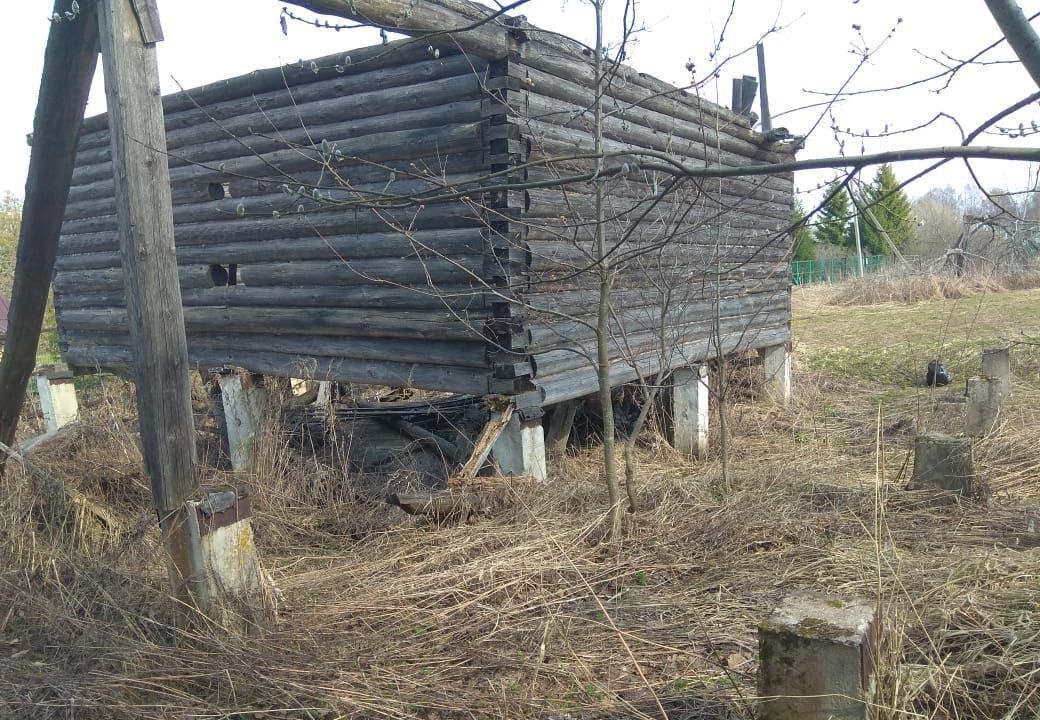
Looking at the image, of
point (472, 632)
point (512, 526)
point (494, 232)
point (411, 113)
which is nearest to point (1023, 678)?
point (472, 632)

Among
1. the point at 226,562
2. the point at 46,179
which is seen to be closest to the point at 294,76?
the point at 46,179

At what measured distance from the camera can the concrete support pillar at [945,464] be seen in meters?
5.26

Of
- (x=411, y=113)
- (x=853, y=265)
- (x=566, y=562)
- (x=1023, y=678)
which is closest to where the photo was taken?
(x=1023, y=678)

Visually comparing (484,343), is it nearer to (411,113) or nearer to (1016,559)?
(411,113)

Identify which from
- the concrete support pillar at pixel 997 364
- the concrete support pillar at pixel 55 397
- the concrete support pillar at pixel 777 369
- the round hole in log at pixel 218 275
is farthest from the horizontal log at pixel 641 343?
the concrete support pillar at pixel 55 397

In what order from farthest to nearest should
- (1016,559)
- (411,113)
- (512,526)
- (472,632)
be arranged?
1. (411,113)
2. (512,526)
3. (1016,559)
4. (472,632)

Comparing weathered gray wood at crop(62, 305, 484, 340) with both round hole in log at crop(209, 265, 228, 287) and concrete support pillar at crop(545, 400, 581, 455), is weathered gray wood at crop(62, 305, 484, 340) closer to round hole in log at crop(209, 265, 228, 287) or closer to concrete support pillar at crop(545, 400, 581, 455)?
round hole in log at crop(209, 265, 228, 287)

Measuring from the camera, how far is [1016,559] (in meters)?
4.04

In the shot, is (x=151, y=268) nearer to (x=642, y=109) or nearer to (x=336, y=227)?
(x=336, y=227)

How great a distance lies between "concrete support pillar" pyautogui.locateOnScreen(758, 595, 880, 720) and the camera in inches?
94.0

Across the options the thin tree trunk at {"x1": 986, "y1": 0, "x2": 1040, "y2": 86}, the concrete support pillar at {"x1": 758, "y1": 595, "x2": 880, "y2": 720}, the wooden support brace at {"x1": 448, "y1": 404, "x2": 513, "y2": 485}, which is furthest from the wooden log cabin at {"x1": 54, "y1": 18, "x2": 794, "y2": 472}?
the concrete support pillar at {"x1": 758, "y1": 595, "x2": 880, "y2": 720}

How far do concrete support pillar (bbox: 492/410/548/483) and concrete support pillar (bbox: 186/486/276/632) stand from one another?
8.44 feet

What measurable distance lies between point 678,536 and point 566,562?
728 millimetres

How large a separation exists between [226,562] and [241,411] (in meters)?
4.44
